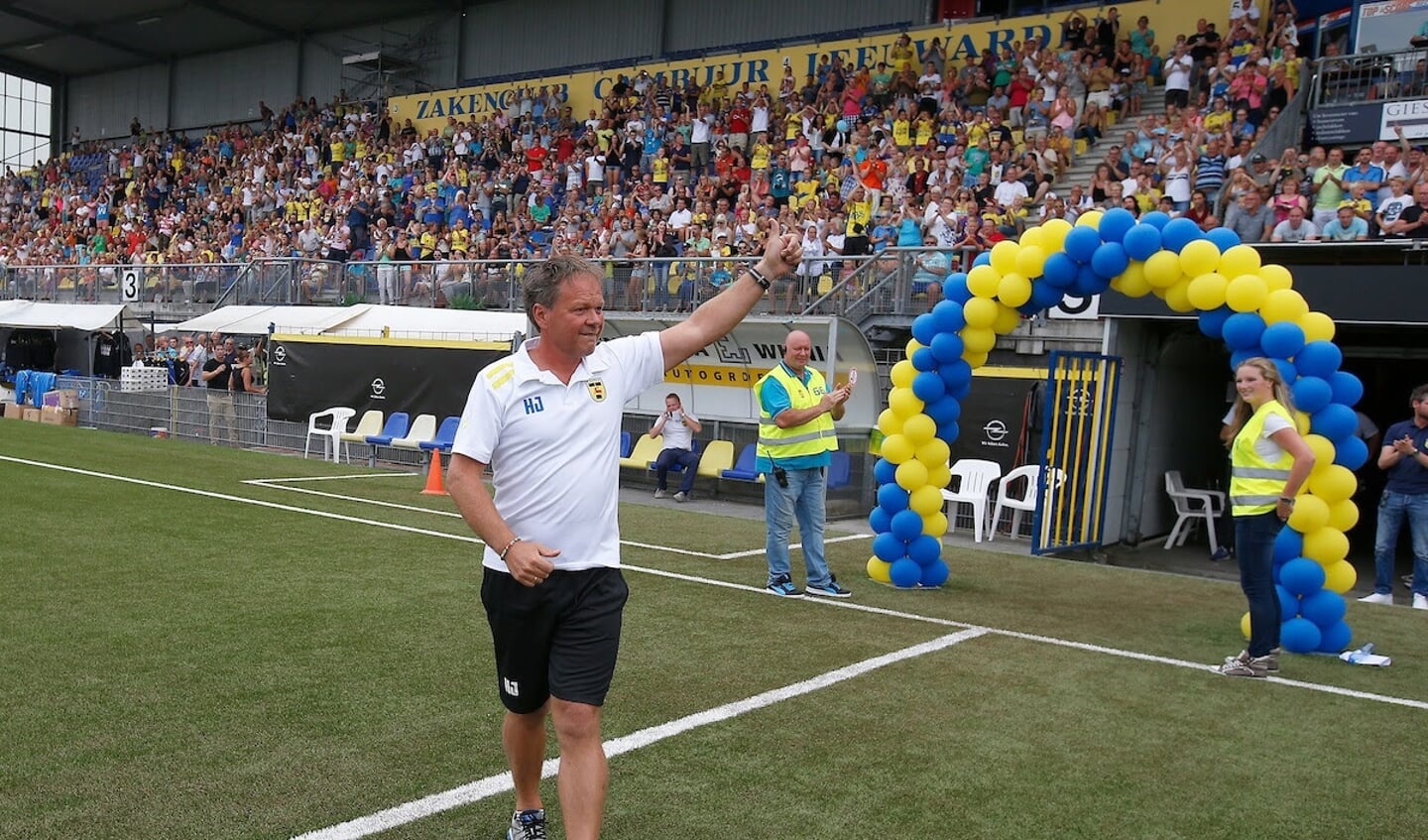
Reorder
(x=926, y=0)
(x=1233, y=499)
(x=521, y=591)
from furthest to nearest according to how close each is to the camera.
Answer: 1. (x=926, y=0)
2. (x=1233, y=499)
3. (x=521, y=591)

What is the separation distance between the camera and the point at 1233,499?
23.8 ft

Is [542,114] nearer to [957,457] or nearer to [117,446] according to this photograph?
[117,446]

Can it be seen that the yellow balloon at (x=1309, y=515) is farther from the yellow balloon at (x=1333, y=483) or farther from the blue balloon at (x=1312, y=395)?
the blue balloon at (x=1312, y=395)

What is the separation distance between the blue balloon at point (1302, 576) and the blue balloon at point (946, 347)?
9.78ft

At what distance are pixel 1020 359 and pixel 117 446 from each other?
13763mm

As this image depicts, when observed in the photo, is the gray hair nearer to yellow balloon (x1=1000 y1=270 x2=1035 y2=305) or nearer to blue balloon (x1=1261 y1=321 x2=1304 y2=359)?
blue balloon (x1=1261 y1=321 x2=1304 y2=359)

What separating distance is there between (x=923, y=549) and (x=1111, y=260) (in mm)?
2656

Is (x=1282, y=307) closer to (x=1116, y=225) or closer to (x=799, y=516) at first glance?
(x=1116, y=225)

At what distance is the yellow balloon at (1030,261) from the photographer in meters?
9.41

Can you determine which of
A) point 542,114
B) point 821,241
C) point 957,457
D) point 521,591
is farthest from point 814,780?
point 542,114

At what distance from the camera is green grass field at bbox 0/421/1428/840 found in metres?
4.71

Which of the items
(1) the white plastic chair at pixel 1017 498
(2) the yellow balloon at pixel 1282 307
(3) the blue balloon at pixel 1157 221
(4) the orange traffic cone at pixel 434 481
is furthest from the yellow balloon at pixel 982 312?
(4) the orange traffic cone at pixel 434 481

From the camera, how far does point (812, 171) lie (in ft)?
73.7

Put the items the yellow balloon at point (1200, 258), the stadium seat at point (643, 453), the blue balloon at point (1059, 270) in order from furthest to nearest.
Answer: the stadium seat at point (643, 453) < the blue balloon at point (1059, 270) < the yellow balloon at point (1200, 258)
